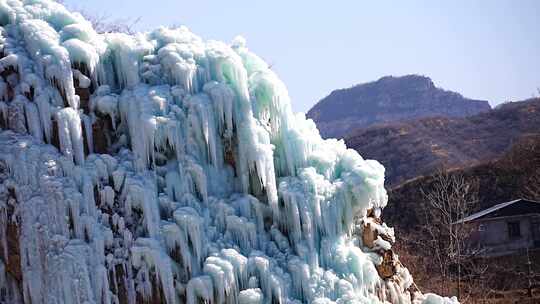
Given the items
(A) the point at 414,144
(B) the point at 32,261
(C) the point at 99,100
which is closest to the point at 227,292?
(B) the point at 32,261

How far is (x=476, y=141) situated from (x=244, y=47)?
55600mm

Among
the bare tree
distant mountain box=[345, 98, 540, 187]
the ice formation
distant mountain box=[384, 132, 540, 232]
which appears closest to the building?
the bare tree

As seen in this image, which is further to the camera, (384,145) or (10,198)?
(384,145)

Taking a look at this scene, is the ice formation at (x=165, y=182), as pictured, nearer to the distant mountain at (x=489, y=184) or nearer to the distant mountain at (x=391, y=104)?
the distant mountain at (x=489, y=184)

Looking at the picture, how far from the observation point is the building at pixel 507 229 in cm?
3139

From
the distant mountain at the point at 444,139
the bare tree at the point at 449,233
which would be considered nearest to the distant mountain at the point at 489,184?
the bare tree at the point at 449,233

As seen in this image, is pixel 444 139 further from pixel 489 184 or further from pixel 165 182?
pixel 165 182

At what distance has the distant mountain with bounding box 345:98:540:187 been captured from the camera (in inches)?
2296

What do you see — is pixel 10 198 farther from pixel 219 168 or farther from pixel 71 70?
Result: pixel 219 168

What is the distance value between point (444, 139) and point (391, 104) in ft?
169

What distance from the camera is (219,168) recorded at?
10.1 meters

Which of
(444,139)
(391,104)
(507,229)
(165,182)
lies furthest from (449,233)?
(391,104)

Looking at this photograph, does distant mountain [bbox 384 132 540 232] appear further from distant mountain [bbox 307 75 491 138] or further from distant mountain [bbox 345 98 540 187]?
distant mountain [bbox 307 75 491 138]

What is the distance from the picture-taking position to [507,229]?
31.9 m
